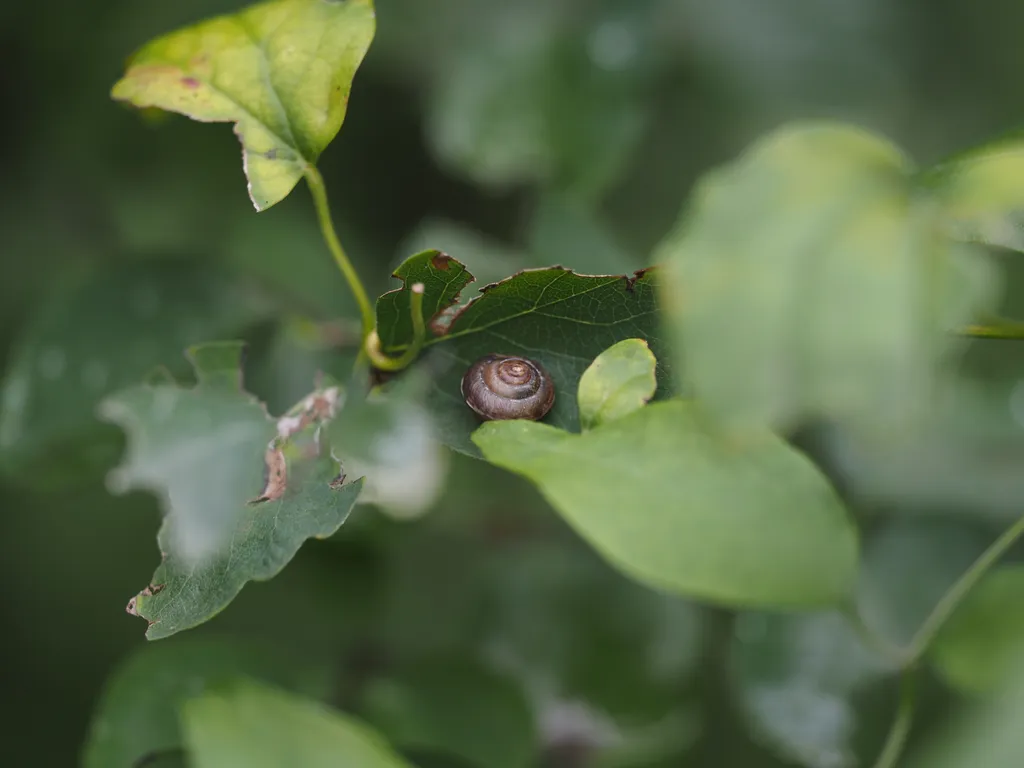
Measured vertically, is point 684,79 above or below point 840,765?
above

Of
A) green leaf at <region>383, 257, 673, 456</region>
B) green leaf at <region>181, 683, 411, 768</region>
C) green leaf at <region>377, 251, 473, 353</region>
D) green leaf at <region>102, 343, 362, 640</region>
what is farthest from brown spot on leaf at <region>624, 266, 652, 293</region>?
green leaf at <region>181, 683, 411, 768</region>

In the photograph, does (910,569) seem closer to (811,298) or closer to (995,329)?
(995,329)

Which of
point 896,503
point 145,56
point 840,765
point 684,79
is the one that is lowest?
point 840,765

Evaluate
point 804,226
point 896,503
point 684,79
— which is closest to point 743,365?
point 804,226

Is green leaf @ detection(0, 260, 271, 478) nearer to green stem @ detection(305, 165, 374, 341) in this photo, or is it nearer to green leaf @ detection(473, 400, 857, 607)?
green stem @ detection(305, 165, 374, 341)

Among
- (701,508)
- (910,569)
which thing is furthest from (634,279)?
(910,569)

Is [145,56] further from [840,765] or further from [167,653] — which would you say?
[840,765]
